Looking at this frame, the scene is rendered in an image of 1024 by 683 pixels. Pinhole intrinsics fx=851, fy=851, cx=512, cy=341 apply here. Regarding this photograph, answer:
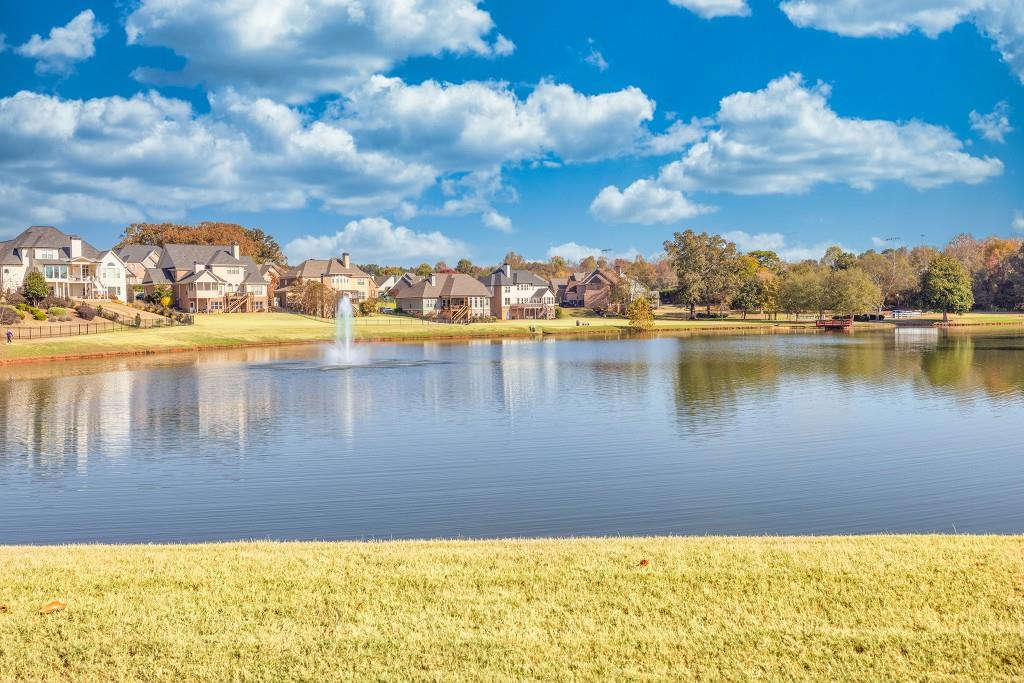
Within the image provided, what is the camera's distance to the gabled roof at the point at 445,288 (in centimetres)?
12900

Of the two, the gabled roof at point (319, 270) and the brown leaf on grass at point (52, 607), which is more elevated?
the gabled roof at point (319, 270)

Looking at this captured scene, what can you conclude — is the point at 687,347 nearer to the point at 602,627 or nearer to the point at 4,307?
the point at 4,307

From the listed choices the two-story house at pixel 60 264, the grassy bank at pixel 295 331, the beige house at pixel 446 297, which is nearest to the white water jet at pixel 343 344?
the grassy bank at pixel 295 331

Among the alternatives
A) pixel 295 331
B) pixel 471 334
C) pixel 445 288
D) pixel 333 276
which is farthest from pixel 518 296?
pixel 295 331

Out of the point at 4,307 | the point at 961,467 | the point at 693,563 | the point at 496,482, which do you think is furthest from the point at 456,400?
the point at 4,307

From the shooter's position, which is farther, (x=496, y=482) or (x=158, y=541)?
(x=496, y=482)

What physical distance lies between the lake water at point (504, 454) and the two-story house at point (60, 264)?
56.8 m

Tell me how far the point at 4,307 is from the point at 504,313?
75206 millimetres

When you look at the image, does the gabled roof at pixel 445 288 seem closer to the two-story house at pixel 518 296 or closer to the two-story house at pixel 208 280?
the two-story house at pixel 518 296

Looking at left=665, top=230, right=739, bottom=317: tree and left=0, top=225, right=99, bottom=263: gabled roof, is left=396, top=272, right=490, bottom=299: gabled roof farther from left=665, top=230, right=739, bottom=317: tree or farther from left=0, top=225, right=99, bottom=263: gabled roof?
left=0, top=225, right=99, bottom=263: gabled roof

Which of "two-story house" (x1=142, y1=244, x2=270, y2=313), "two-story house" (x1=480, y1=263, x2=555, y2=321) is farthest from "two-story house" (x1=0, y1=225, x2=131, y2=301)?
"two-story house" (x1=480, y1=263, x2=555, y2=321)

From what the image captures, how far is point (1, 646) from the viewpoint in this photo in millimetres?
8023

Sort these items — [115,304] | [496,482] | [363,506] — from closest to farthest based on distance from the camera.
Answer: [363,506], [496,482], [115,304]

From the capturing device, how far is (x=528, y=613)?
8.65m
